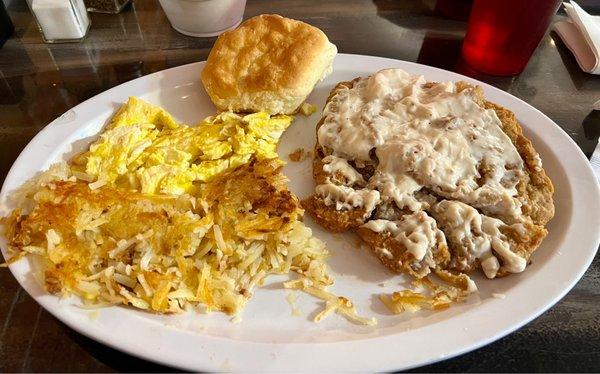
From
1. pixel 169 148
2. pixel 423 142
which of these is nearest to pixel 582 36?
pixel 423 142

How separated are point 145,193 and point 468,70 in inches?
75.3

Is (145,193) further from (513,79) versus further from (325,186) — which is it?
(513,79)

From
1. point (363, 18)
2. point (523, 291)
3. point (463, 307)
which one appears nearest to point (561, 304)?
point (523, 291)

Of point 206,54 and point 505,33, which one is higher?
point 505,33

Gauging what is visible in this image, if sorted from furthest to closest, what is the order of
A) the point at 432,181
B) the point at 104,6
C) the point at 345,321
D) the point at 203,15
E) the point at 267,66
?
the point at 104,6
the point at 203,15
the point at 267,66
the point at 432,181
the point at 345,321

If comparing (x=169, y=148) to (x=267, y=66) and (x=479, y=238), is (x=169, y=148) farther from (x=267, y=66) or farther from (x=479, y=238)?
(x=479, y=238)

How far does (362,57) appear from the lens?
7.83ft

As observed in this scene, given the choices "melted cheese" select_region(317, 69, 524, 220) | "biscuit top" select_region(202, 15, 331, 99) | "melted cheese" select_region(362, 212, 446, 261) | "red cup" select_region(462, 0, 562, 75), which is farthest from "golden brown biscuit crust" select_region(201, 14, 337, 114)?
"red cup" select_region(462, 0, 562, 75)

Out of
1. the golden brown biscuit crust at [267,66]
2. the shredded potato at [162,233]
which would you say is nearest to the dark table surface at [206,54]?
the shredded potato at [162,233]

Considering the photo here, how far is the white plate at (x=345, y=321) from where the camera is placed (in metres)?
1.39

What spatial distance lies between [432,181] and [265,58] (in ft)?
3.14

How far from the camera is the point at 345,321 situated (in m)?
1.57

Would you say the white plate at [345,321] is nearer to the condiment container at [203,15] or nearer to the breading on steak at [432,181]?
the breading on steak at [432,181]

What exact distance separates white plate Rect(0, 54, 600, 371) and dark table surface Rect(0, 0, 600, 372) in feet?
0.45
